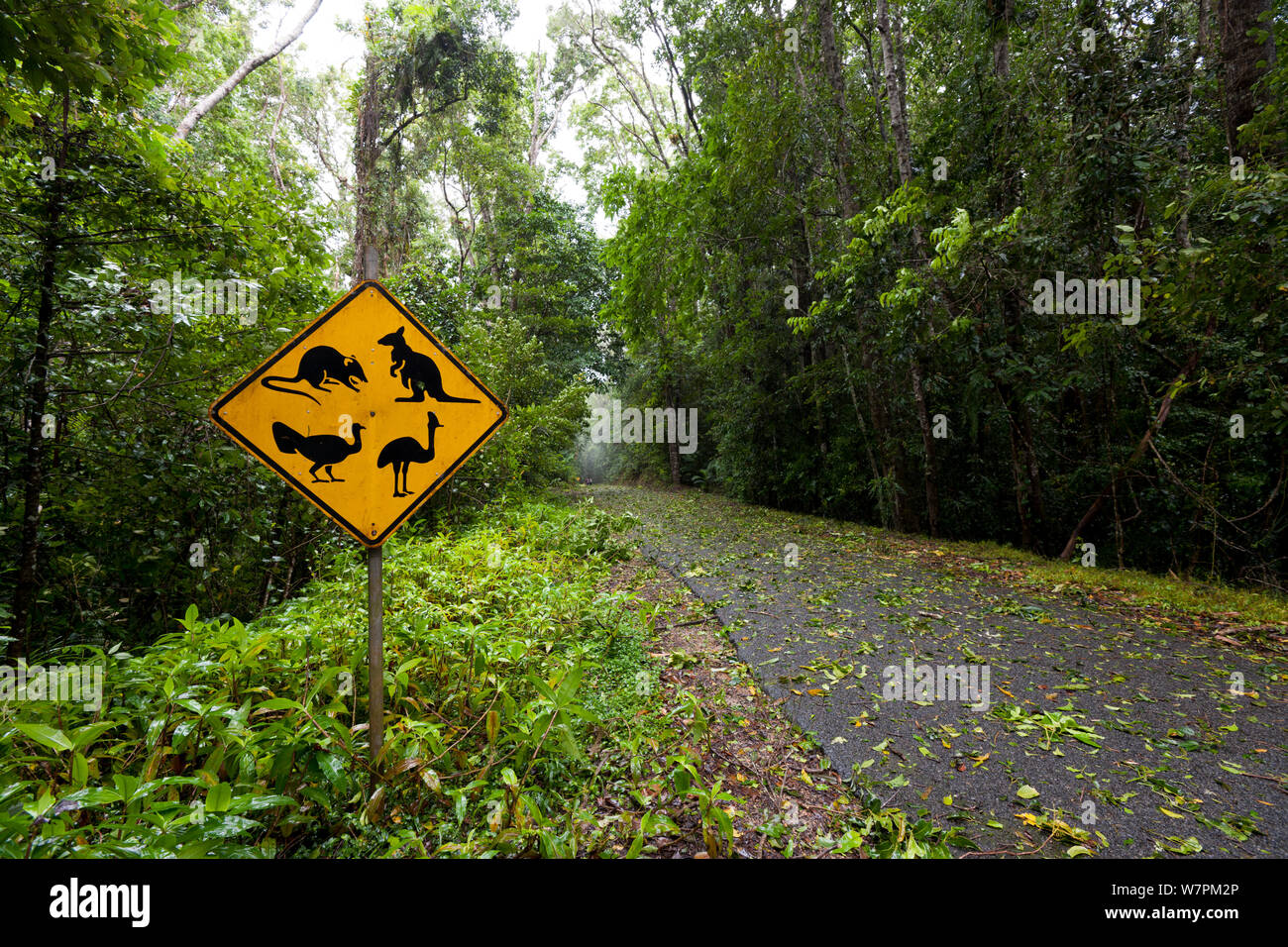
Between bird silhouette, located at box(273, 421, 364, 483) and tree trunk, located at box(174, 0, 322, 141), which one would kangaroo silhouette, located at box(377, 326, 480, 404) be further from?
tree trunk, located at box(174, 0, 322, 141)

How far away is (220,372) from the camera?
3623mm

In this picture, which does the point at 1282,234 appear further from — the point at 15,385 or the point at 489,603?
the point at 15,385

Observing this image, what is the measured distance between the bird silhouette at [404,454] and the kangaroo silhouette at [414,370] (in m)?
0.11

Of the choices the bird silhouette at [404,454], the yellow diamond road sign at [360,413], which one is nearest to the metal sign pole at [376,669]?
the yellow diamond road sign at [360,413]

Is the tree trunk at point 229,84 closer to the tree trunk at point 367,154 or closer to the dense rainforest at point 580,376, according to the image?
the dense rainforest at point 580,376

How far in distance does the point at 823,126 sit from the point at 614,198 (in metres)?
4.68

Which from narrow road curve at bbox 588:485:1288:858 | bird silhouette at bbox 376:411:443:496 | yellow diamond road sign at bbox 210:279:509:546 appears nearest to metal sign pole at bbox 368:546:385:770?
yellow diamond road sign at bbox 210:279:509:546

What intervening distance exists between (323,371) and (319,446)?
1.10 ft

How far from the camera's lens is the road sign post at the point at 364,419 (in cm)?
206

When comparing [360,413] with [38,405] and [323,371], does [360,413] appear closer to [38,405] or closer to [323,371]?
[323,371]

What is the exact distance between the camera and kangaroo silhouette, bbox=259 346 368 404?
2.10 meters

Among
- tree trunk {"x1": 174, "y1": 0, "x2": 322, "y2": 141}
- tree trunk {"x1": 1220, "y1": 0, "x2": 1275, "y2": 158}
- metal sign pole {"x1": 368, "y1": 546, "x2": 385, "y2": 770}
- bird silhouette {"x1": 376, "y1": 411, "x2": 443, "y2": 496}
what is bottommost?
metal sign pole {"x1": 368, "y1": 546, "x2": 385, "y2": 770}

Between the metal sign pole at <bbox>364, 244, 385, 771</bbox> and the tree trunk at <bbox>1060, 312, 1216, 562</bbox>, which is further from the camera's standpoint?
the tree trunk at <bbox>1060, 312, 1216, 562</bbox>
